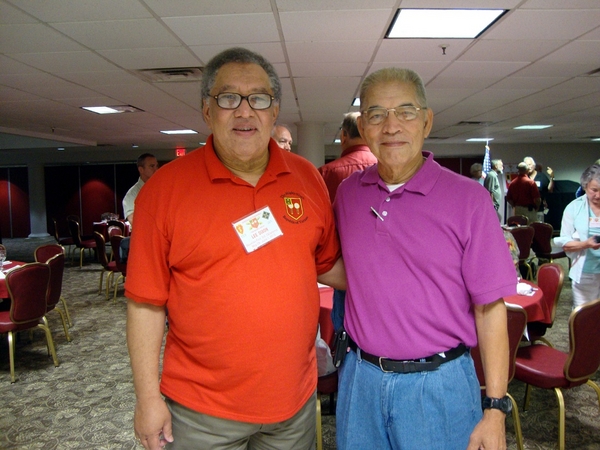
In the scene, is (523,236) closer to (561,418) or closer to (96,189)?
(561,418)

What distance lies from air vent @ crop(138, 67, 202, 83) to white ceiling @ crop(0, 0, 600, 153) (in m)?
0.15

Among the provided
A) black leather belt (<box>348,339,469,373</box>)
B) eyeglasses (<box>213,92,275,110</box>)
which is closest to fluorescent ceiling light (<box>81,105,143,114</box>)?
eyeglasses (<box>213,92,275,110</box>)

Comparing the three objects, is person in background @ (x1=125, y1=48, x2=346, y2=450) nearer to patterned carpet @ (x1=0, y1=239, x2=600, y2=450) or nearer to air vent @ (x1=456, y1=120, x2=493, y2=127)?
patterned carpet @ (x1=0, y1=239, x2=600, y2=450)

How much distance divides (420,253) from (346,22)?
2.96 meters

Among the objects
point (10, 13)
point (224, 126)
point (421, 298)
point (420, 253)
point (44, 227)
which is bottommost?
point (44, 227)

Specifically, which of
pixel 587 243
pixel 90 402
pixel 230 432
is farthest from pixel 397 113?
pixel 90 402

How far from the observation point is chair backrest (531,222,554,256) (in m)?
6.54

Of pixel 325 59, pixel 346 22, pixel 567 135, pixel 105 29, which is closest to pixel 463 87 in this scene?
pixel 325 59

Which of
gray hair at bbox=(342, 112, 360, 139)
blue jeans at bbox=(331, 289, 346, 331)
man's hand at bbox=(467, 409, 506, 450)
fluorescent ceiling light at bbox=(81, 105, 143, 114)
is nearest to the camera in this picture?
man's hand at bbox=(467, 409, 506, 450)

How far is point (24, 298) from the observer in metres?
3.69

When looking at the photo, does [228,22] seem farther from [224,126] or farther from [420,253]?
[420,253]

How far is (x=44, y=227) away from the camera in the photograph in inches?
622

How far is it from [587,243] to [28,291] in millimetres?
4407

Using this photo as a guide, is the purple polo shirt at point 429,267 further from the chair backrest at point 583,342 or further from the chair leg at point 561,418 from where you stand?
the chair leg at point 561,418
